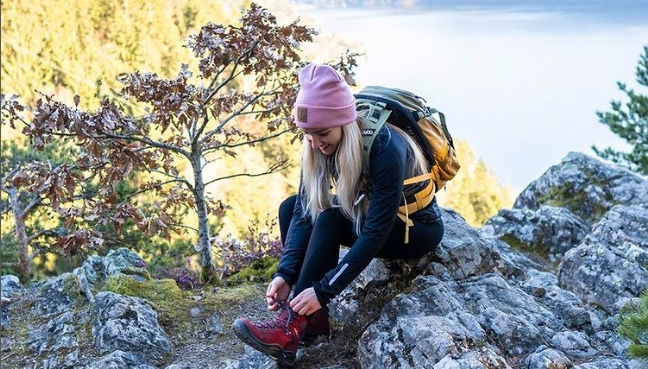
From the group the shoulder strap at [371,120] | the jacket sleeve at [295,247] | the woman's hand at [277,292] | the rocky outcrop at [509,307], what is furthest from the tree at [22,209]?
the rocky outcrop at [509,307]

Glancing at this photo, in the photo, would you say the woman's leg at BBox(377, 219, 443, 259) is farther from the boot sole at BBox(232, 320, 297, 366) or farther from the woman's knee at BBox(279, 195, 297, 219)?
the boot sole at BBox(232, 320, 297, 366)

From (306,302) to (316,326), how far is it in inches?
15.4

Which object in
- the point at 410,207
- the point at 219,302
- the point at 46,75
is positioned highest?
the point at 46,75

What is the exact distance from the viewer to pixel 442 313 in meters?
3.66

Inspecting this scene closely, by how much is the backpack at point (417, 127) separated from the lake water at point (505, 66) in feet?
142

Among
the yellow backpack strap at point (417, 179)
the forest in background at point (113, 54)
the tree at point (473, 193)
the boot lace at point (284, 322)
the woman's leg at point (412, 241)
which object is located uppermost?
the forest in background at point (113, 54)

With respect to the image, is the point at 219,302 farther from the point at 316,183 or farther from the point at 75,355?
the point at 316,183

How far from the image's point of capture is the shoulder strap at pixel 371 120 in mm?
3395

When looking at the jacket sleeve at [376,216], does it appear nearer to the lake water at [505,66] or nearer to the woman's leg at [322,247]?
the woman's leg at [322,247]

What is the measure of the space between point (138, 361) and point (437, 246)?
2036mm

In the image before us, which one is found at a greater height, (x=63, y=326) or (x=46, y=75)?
(x=46, y=75)

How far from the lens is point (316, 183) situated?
140 inches

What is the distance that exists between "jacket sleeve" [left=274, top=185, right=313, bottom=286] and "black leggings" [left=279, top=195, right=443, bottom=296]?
0.12 meters

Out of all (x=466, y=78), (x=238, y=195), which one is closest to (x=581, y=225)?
(x=238, y=195)
